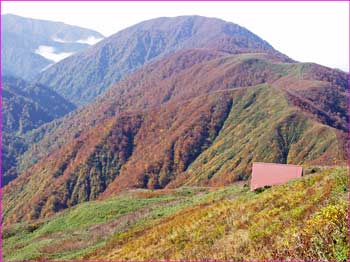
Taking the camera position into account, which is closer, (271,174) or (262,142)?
(271,174)

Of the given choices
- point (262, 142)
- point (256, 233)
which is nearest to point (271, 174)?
point (256, 233)

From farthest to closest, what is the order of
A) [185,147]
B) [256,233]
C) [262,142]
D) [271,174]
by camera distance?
1. [185,147]
2. [262,142]
3. [271,174]
4. [256,233]

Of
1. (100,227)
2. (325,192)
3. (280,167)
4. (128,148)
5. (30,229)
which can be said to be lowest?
(128,148)

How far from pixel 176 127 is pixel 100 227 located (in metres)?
123

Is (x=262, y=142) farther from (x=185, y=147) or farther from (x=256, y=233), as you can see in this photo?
(x=256, y=233)

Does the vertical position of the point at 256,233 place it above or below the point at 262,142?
above

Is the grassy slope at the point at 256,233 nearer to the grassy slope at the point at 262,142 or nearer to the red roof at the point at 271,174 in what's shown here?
the red roof at the point at 271,174

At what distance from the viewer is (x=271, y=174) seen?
34.2 m

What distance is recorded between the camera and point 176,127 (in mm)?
165000

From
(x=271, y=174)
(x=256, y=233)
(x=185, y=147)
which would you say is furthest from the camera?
(x=185, y=147)

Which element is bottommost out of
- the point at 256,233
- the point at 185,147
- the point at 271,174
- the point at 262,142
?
the point at 185,147

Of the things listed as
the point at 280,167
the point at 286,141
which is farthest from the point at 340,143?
the point at 280,167

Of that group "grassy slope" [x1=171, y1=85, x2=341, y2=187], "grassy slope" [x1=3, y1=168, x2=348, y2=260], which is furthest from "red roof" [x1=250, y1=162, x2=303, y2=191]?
"grassy slope" [x1=171, y1=85, x2=341, y2=187]

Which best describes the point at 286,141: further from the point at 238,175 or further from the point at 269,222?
Result: the point at 269,222
